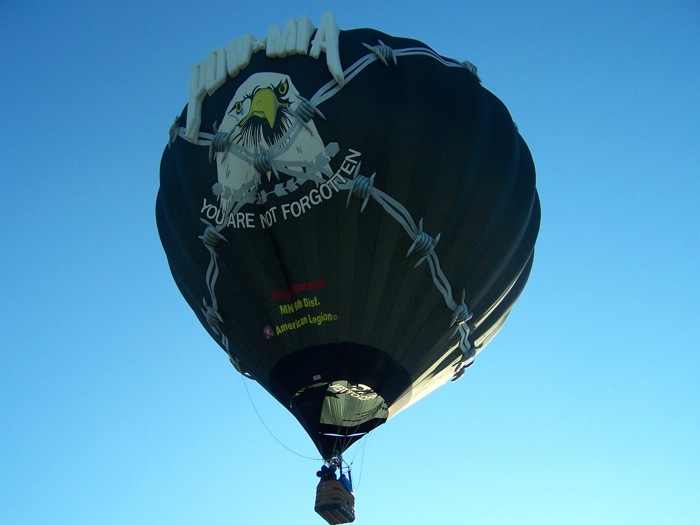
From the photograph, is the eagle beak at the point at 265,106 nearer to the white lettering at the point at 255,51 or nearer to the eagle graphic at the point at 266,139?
the eagle graphic at the point at 266,139

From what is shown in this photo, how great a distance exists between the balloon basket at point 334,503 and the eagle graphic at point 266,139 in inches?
172

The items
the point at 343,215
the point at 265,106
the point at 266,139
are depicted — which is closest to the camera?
the point at 343,215

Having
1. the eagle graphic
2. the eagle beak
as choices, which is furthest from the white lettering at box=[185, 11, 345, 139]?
the eagle beak

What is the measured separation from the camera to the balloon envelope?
14438mm

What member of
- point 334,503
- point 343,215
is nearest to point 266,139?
point 343,215

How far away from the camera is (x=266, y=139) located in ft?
48.1

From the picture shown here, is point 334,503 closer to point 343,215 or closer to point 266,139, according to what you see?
point 343,215

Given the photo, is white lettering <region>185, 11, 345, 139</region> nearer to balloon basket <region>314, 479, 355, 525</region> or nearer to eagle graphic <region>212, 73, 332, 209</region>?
eagle graphic <region>212, 73, 332, 209</region>

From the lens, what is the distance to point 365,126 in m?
14.4

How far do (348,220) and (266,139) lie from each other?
166cm

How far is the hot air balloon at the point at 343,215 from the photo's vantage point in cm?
1445

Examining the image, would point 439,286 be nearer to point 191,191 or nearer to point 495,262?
point 495,262

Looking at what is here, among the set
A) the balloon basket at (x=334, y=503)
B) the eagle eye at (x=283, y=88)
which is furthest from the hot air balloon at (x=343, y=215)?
the balloon basket at (x=334, y=503)

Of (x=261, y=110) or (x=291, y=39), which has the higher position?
(x=291, y=39)
